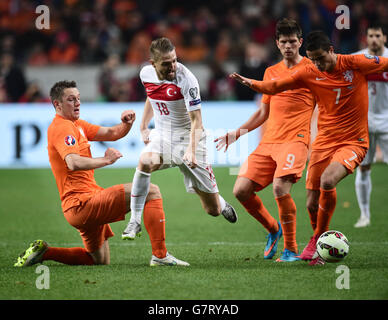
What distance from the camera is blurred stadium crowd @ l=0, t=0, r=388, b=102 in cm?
1623

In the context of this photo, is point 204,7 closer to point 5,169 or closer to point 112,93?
point 112,93

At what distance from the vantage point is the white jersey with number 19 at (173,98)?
6148 millimetres

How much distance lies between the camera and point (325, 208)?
20.8ft

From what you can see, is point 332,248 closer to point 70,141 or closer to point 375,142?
point 70,141

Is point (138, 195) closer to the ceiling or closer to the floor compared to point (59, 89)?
closer to the floor

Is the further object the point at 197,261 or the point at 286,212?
the point at 197,261

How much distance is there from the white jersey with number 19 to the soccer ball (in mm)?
1645

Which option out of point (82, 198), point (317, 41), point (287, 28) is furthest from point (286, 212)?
point (82, 198)

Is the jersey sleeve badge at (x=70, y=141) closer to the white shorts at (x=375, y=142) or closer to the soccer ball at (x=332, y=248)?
the soccer ball at (x=332, y=248)

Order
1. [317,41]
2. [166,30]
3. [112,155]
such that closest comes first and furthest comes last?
[112,155]
[317,41]
[166,30]

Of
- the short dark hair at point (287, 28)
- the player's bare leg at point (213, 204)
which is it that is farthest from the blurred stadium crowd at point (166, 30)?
the short dark hair at point (287, 28)

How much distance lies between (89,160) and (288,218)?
195 centimetres

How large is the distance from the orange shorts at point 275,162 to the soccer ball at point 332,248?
0.69 meters
